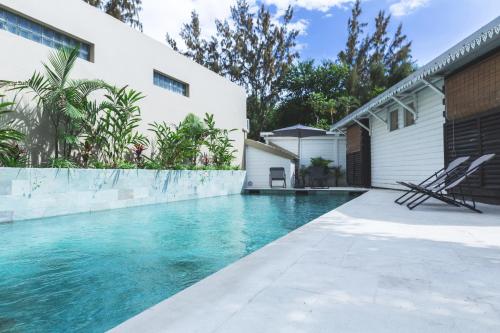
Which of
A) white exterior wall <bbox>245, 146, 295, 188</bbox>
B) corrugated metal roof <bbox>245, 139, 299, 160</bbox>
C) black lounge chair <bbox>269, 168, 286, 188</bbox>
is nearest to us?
black lounge chair <bbox>269, 168, 286, 188</bbox>

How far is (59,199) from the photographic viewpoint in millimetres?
6297

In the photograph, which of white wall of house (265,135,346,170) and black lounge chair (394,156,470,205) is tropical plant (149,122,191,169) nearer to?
black lounge chair (394,156,470,205)

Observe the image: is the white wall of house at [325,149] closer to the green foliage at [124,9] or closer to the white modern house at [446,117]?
the white modern house at [446,117]

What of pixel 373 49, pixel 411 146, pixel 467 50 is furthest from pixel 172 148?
pixel 373 49

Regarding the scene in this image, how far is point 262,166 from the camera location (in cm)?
1514

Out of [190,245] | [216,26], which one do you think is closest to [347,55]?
[216,26]

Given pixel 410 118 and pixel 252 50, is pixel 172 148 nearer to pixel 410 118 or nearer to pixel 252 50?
pixel 410 118

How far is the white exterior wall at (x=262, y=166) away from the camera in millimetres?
14469

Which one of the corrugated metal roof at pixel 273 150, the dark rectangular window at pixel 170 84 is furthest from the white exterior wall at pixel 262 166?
the dark rectangular window at pixel 170 84

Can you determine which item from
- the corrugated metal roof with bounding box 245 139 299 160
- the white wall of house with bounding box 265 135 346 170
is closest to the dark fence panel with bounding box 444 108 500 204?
the corrugated metal roof with bounding box 245 139 299 160

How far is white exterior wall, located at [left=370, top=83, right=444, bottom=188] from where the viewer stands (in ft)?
27.6

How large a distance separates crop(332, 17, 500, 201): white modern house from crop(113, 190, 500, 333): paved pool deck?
12.6 feet

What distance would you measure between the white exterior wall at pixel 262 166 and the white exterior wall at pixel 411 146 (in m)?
3.42

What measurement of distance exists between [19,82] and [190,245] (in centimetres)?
517
